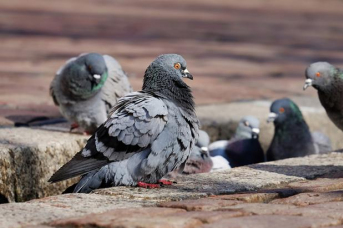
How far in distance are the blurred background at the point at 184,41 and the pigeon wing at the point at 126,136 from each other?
2292 millimetres

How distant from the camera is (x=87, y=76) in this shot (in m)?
6.11

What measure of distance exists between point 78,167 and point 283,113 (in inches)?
109

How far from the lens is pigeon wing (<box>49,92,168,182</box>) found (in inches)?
179

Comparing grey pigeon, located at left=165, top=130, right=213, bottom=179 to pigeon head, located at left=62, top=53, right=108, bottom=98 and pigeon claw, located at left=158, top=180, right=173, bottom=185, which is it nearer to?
pigeon head, located at left=62, top=53, right=108, bottom=98

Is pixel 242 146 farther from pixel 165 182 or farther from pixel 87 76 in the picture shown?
pixel 165 182

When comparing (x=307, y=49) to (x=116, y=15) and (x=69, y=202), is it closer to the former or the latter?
(x=116, y=15)

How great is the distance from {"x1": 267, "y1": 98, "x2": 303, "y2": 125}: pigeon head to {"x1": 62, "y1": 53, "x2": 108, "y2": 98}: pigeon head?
1525 millimetres

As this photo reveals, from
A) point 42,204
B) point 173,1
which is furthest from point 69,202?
point 173,1

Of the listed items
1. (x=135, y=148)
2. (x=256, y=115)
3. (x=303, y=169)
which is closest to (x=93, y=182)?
(x=135, y=148)

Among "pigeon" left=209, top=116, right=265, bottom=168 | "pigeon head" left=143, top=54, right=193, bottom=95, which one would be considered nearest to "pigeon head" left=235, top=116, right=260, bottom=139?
"pigeon" left=209, top=116, right=265, bottom=168

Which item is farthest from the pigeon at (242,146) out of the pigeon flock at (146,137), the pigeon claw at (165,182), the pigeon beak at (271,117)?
the pigeon claw at (165,182)

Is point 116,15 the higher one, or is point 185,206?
point 116,15

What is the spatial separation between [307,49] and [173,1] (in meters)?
9.03

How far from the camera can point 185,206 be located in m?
3.83
